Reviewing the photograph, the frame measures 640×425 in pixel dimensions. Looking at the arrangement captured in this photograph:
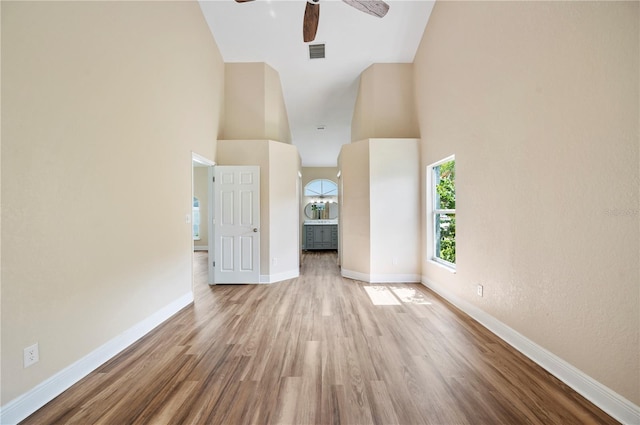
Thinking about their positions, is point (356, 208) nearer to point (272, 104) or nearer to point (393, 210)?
point (393, 210)

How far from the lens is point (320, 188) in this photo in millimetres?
9273

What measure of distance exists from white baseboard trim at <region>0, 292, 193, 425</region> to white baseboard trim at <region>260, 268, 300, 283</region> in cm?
169

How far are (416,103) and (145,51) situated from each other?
395cm

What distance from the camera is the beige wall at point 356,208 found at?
4.20 metres

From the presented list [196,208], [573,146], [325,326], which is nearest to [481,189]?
[573,146]

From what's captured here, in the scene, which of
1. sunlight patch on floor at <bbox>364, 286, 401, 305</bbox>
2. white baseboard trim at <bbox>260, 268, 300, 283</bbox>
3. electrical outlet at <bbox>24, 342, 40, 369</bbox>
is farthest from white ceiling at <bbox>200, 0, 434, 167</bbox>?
electrical outlet at <bbox>24, 342, 40, 369</bbox>

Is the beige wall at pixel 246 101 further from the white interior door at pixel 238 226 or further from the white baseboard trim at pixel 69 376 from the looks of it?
the white baseboard trim at pixel 69 376

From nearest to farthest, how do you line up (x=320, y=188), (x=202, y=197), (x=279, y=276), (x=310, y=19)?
(x=310, y=19)
(x=279, y=276)
(x=202, y=197)
(x=320, y=188)

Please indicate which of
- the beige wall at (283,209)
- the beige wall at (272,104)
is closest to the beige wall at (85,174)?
the beige wall at (283,209)

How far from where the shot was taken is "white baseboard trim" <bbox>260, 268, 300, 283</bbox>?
13.6 ft

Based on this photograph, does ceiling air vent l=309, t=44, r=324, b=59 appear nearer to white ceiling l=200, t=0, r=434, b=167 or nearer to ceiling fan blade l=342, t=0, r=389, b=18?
white ceiling l=200, t=0, r=434, b=167

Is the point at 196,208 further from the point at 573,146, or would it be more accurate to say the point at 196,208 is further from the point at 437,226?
the point at 573,146

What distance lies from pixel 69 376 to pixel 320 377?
1.76 metres

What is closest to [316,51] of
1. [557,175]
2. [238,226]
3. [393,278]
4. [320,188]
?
[238,226]
